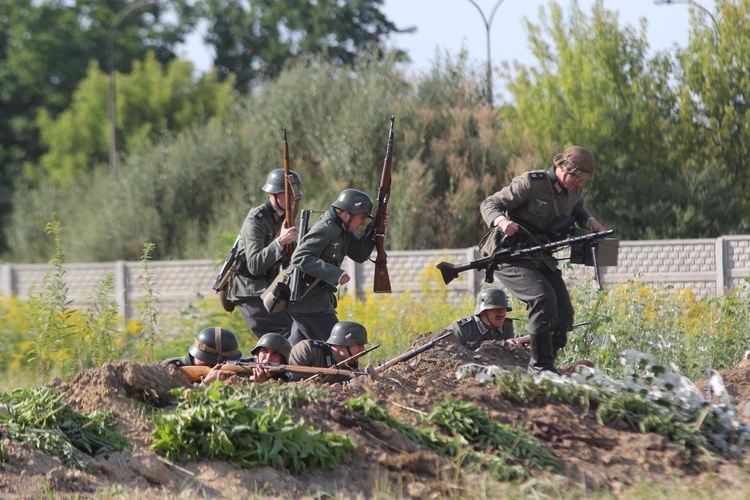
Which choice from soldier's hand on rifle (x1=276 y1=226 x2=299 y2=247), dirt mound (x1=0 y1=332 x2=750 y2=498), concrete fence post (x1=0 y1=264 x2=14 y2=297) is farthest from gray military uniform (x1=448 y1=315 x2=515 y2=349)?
concrete fence post (x1=0 y1=264 x2=14 y2=297)

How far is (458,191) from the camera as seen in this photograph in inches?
895

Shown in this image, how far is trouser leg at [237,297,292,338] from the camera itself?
9.38m

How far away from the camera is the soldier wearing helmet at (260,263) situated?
9.23 meters

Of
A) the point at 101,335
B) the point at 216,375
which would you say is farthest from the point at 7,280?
the point at 216,375

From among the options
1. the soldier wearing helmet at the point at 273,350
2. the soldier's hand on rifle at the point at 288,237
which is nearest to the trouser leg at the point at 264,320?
the soldier's hand on rifle at the point at 288,237

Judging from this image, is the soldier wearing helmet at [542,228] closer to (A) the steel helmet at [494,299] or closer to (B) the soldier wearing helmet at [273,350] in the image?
(A) the steel helmet at [494,299]

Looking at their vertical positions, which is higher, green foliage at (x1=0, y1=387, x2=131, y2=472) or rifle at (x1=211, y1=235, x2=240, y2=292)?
rifle at (x1=211, y1=235, x2=240, y2=292)

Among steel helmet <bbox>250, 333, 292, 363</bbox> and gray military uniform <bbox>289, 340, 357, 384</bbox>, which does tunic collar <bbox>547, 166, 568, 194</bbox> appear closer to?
gray military uniform <bbox>289, 340, 357, 384</bbox>

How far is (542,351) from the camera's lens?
316 inches

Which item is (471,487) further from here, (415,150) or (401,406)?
(415,150)

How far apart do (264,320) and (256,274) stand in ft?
1.35

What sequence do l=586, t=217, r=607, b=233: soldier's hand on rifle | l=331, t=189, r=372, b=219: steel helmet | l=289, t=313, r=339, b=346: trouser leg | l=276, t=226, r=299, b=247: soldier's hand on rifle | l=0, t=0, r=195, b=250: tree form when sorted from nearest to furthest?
l=586, t=217, r=607, b=233: soldier's hand on rifle, l=331, t=189, r=372, b=219: steel helmet, l=289, t=313, r=339, b=346: trouser leg, l=276, t=226, r=299, b=247: soldier's hand on rifle, l=0, t=0, r=195, b=250: tree

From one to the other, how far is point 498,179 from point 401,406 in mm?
17462

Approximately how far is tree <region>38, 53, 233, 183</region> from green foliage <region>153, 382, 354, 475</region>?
119 feet
